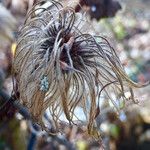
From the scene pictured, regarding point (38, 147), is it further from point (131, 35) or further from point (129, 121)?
point (131, 35)

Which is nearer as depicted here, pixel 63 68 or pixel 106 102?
pixel 63 68

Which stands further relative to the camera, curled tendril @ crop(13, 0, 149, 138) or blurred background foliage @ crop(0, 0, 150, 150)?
blurred background foliage @ crop(0, 0, 150, 150)

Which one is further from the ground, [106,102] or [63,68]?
[63,68]

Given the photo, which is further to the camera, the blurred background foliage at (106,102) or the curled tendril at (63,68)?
the blurred background foliage at (106,102)

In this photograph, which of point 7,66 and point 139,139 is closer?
point 7,66

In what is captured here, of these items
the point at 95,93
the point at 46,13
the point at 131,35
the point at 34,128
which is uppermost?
the point at 46,13

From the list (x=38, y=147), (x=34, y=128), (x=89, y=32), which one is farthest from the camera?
(x=38, y=147)

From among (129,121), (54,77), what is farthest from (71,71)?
(129,121)

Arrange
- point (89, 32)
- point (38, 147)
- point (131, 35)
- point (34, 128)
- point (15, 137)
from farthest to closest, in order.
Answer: point (131, 35) → point (38, 147) → point (15, 137) → point (34, 128) → point (89, 32)
